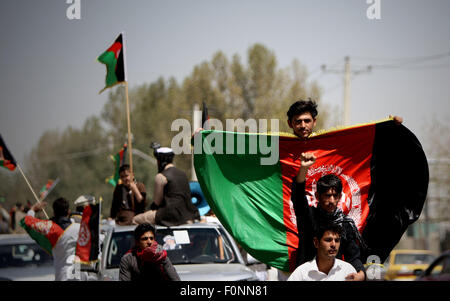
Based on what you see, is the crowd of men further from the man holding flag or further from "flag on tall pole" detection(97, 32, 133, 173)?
"flag on tall pole" detection(97, 32, 133, 173)

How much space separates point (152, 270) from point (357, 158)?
1.97m

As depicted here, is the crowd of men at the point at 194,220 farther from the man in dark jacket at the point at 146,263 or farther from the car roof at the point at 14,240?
the car roof at the point at 14,240

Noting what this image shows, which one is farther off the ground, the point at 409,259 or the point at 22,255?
the point at 22,255

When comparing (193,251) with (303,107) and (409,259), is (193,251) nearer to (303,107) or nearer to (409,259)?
(303,107)

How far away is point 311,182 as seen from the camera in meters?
5.30

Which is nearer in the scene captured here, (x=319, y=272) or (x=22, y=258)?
(x=319, y=272)

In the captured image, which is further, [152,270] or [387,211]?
[152,270]

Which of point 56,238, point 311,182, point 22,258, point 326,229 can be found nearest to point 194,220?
point 56,238

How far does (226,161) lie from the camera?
5.74 meters

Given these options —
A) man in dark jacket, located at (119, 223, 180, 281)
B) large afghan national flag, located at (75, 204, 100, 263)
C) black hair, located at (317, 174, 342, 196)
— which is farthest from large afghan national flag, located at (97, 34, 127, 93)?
black hair, located at (317, 174, 342, 196)

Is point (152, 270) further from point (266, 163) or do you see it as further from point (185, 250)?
point (185, 250)

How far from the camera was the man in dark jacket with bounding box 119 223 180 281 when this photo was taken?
230 inches

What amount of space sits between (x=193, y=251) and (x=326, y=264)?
402 cm
